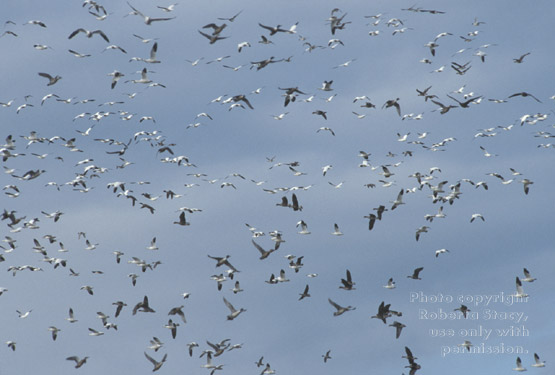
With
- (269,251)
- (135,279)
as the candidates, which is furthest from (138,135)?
(269,251)

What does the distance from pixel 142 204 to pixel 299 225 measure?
12898 millimetres

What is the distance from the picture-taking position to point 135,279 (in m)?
97.7

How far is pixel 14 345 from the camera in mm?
93625

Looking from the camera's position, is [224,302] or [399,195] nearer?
[224,302]

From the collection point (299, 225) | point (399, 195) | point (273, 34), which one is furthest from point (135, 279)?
point (273, 34)

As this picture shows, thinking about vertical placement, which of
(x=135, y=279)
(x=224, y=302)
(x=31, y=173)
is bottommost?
(x=224, y=302)

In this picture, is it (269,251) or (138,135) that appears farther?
(138,135)

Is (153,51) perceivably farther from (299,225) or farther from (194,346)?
(194,346)

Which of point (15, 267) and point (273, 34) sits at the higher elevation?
point (273, 34)

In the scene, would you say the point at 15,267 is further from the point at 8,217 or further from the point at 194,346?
the point at 194,346

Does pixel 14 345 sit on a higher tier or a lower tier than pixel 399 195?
lower

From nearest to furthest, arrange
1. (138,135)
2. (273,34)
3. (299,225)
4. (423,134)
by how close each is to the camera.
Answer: (273,34), (299,225), (138,135), (423,134)

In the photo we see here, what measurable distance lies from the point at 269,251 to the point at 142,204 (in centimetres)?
1520

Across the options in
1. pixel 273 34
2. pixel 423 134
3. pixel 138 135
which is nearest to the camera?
pixel 273 34
